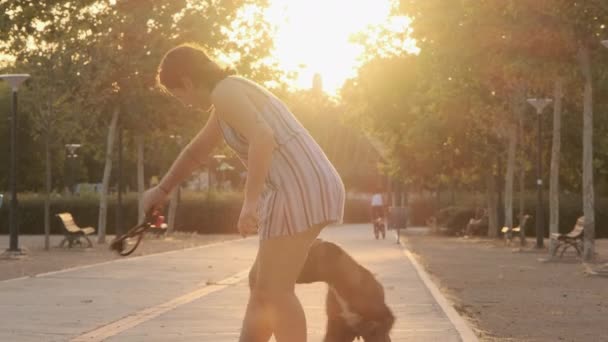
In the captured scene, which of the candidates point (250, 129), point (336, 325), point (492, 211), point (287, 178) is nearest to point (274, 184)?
point (287, 178)

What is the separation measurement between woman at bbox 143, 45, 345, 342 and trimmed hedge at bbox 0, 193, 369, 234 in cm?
5097

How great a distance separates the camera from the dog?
696 cm

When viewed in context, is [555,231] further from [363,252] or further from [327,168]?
[327,168]

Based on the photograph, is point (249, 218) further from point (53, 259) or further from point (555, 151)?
point (555, 151)

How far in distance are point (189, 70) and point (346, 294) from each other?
1.58m

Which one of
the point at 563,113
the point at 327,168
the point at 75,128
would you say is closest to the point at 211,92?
the point at 327,168

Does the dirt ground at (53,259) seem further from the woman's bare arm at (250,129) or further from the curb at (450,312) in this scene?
the woman's bare arm at (250,129)

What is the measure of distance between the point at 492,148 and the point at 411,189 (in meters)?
40.3

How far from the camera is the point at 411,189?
86.1 meters

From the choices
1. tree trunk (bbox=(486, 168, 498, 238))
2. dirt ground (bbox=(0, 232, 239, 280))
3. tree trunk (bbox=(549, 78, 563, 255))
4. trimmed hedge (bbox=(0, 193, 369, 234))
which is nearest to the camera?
dirt ground (bbox=(0, 232, 239, 280))

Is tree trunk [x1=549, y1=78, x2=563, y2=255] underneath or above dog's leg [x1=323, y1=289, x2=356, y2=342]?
above

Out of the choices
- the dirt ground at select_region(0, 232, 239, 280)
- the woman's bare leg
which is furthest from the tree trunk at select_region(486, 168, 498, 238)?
the woman's bare leg

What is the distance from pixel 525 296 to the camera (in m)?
17.4

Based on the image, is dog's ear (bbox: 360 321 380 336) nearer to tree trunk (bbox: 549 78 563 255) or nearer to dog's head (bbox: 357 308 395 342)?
dog's head (bbox: 357 308 395 342)
